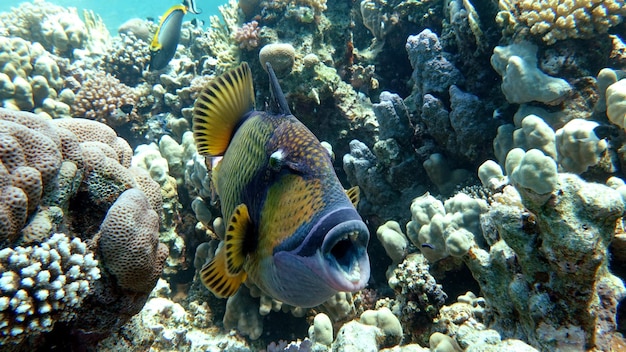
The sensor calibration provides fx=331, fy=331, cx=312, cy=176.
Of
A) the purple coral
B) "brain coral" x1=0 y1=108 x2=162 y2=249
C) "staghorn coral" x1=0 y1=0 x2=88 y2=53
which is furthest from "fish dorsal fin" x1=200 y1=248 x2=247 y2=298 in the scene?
"staghorn coral" x1=0 y1=0 x2=88 y2=53

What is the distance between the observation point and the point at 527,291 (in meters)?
2.17

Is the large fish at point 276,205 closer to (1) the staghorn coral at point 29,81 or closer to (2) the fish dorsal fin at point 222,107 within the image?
(2) the fish dorsal fin at point 222,107

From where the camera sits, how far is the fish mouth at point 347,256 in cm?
102

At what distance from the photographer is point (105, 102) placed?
6.42 metres

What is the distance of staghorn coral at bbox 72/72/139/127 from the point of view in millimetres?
6363

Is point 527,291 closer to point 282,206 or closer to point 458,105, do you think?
point 282,206

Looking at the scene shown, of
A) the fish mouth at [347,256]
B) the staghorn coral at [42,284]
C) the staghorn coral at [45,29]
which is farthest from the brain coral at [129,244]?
the staghorn coral at [45,29]

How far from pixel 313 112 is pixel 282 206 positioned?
376 cm

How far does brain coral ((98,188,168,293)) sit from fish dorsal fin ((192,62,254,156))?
37.0 inches

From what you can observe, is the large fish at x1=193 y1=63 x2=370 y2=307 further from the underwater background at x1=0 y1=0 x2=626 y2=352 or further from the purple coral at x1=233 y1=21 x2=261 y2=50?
the purple coral at x1=233 y1=21 x2=261 y2=50

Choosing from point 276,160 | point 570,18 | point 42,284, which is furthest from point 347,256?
point 570,18

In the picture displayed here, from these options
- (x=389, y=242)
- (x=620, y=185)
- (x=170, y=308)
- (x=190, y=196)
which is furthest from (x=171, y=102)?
(x=620, y=185)

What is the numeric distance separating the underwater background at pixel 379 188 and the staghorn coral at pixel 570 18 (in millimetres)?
17

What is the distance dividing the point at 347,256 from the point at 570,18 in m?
4.01
